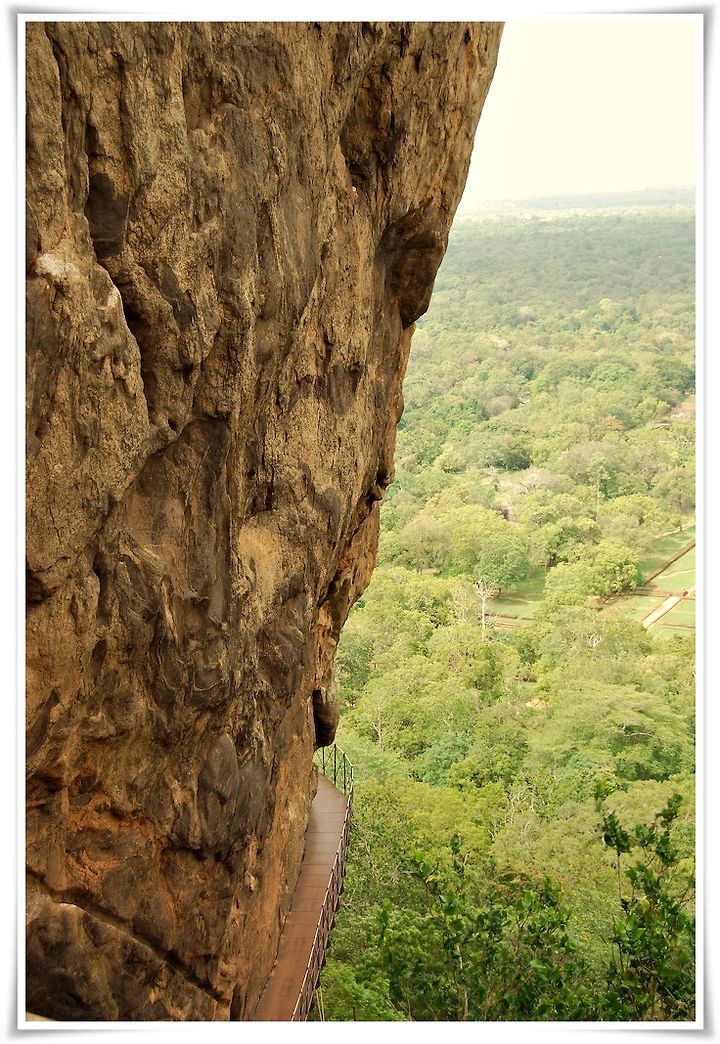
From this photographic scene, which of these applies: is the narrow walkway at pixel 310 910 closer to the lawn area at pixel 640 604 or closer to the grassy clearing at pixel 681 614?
the grassy clearing at pixel 681 614

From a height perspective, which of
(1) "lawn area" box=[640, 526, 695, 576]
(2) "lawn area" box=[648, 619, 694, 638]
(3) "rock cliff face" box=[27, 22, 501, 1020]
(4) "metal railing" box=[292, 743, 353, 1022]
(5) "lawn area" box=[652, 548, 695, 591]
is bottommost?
(2) "lawn area" box=[648, 619, 694, 638]

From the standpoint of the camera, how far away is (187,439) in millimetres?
6137

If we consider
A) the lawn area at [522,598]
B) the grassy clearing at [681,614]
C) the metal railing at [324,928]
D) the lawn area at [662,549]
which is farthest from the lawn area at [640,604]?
the metal railing at [324,928]

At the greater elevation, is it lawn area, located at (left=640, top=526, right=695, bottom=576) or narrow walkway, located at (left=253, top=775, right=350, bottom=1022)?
narrow walkway, located at (left=253, top=775, right=350, bottom=1022)

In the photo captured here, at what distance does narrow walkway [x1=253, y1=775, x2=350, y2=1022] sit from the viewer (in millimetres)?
9039

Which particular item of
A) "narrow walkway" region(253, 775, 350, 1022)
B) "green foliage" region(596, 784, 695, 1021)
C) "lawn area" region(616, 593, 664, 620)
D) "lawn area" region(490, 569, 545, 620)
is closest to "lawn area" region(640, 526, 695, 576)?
"lawn area" region(616, 593, 664, 620)

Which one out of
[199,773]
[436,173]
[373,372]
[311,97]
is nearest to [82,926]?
[199,773]

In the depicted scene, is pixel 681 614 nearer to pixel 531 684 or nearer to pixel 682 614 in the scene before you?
pixel 682 614

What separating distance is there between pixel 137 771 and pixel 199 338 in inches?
108

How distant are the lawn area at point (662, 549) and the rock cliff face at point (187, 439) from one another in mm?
31438

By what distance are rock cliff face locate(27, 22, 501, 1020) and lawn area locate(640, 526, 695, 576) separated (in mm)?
31438

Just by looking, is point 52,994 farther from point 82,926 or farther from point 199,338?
point 199,338

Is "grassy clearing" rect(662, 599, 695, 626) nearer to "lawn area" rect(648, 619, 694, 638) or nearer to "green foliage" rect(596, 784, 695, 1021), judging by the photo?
"lawn area" rect(648, 619, 694, 638)

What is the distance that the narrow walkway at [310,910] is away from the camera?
904 cm
